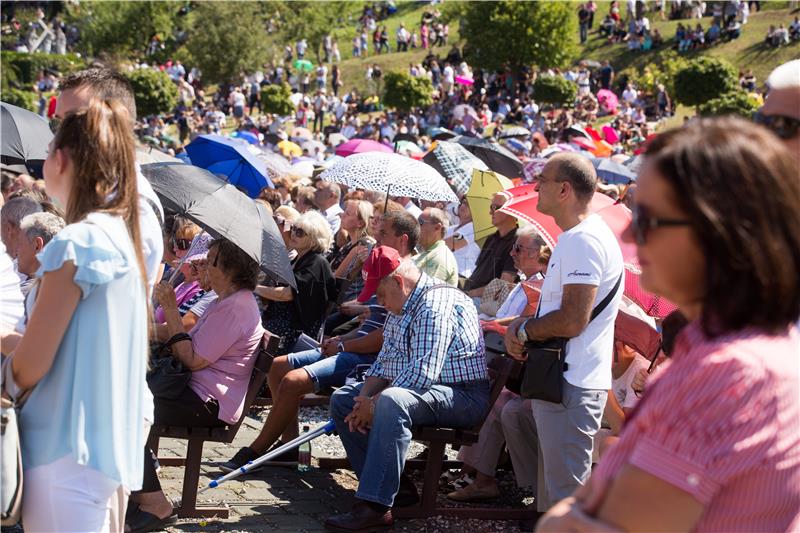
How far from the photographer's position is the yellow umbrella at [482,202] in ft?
32.2

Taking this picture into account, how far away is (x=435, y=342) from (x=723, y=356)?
3.86 metres

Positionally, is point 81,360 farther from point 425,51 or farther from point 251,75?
point 425,51

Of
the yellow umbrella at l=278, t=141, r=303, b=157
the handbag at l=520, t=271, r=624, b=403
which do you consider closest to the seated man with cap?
the handbag at l=520, t=271, r=624, b=403

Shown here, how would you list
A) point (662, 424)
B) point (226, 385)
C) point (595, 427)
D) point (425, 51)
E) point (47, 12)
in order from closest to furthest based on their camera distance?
point (662, 424)
point (595, 427)
point (226, 385)
point (425, 51)
point (47, 12)

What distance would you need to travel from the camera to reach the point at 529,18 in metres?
49.5

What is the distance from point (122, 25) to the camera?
6462 centimetres

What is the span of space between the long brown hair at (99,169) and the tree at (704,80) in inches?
1244

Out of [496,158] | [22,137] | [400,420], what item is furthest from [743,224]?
[496,158]

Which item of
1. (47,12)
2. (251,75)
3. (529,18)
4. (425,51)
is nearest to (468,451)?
(529,18)

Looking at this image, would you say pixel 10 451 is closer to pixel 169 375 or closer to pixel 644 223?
pixel 644 223

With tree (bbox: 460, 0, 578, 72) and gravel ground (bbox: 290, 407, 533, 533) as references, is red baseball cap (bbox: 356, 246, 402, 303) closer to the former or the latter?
gravel ground (bbox: 290, 407, 533, 533)

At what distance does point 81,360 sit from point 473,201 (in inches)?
293

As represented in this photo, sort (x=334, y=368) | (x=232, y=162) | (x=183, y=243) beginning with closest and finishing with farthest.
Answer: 1. (x=334, y=368)
2. (x=183, y=243)
3. (x=232, y=162)

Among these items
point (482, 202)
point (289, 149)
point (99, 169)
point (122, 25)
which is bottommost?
point (122, 25)
